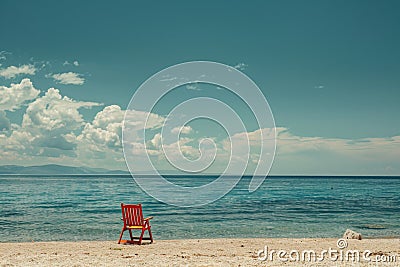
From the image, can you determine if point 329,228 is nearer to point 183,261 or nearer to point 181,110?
point 181,110

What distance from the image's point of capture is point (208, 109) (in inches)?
592

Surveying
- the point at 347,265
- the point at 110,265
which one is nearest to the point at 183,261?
the point at 110,265

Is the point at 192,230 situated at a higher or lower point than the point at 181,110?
lower

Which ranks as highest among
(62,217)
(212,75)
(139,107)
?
(212,75)

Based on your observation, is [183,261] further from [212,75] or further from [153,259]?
[212,75]

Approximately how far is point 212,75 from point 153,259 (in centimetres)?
875

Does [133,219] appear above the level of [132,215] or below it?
A: below

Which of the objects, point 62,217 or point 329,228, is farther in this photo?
point 62,217

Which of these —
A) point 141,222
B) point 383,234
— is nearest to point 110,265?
point 141,222

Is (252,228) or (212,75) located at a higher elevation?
(212,75)

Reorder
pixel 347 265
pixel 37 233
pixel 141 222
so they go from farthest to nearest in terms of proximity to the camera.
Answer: pixel 37 233, pixel 141 222, pixel 347 265

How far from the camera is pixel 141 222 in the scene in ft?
38.7

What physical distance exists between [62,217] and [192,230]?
8.87 metres

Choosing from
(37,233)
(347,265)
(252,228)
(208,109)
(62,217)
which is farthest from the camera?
(62,217)
